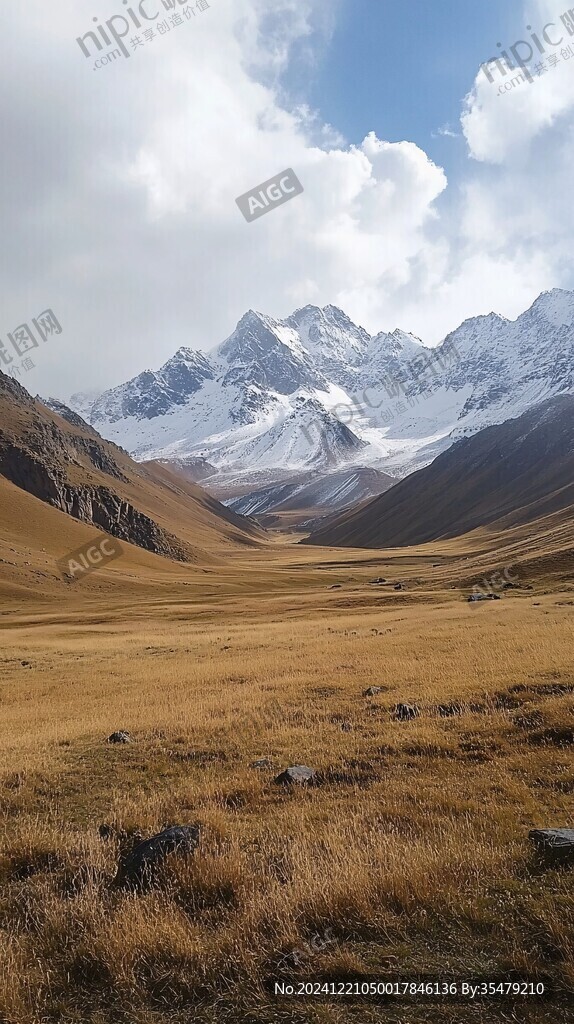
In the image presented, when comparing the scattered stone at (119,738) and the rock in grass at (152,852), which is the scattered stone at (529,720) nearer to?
the rock in grass at (152,852)

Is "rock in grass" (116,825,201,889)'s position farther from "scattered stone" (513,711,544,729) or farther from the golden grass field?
"scattered stone" (513,711,544,729)

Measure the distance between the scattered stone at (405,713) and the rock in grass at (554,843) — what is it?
22.5 ft

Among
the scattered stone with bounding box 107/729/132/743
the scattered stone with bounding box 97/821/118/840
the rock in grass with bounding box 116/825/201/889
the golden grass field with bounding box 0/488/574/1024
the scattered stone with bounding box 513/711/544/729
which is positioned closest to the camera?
the golden grass field with bounding box 0/488/574/1024

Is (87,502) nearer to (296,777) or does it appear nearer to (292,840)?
(296,777)

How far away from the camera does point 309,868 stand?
21.7ft

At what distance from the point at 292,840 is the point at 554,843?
348cm

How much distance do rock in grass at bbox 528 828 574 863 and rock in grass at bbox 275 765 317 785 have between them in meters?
4.36

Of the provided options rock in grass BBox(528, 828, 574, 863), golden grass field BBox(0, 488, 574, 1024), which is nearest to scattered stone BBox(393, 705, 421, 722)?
golden grass field BBox(0, 488, 574, 1024)

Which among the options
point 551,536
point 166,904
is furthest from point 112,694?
point 551,536

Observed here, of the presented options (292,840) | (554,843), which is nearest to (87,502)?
(292,840)

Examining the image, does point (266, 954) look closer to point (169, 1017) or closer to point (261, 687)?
point (169, 1017)

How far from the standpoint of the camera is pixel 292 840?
7750 millimetres

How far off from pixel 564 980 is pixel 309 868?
2925 millimetres

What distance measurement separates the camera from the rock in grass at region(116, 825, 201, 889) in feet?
23.0
